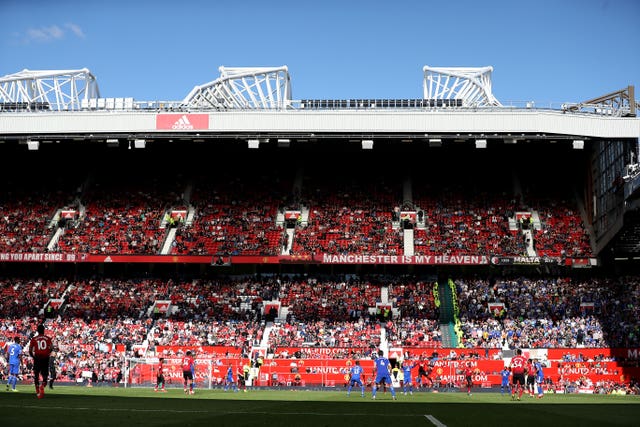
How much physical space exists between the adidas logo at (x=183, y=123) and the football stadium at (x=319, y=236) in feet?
0.72

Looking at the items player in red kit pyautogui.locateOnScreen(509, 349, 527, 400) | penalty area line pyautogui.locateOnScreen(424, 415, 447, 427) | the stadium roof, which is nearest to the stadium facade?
the stadium roof

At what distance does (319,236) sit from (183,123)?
1220 cm

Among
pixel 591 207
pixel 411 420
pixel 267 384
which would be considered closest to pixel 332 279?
pixel 267 384

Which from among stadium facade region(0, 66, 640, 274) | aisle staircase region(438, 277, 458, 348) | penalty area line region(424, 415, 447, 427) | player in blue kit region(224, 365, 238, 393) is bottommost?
Answer: player in blue kit region(224, 365, 238, 393)

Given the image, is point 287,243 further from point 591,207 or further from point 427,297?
point 591,207

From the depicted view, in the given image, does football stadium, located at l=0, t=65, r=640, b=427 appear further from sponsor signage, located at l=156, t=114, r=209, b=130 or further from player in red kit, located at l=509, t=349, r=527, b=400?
player in red kit, located at l=509, t=349, r=527, b=400

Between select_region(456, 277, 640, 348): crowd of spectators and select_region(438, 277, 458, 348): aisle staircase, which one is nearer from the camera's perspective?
select_region(456, 277, 640, 348): crowd of spectators

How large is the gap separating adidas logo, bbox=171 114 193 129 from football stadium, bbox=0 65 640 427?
219mm

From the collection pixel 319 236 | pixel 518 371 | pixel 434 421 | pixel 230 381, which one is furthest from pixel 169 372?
pixel 434 421

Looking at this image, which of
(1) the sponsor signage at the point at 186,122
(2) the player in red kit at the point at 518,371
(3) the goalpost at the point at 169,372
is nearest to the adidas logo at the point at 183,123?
(1) the sponsor signage at the point at 186,122

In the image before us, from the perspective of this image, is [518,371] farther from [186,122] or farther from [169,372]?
[186,122]

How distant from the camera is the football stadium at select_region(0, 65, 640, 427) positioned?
4631cm

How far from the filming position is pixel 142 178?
208 ft

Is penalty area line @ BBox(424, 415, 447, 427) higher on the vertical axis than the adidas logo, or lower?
lower
